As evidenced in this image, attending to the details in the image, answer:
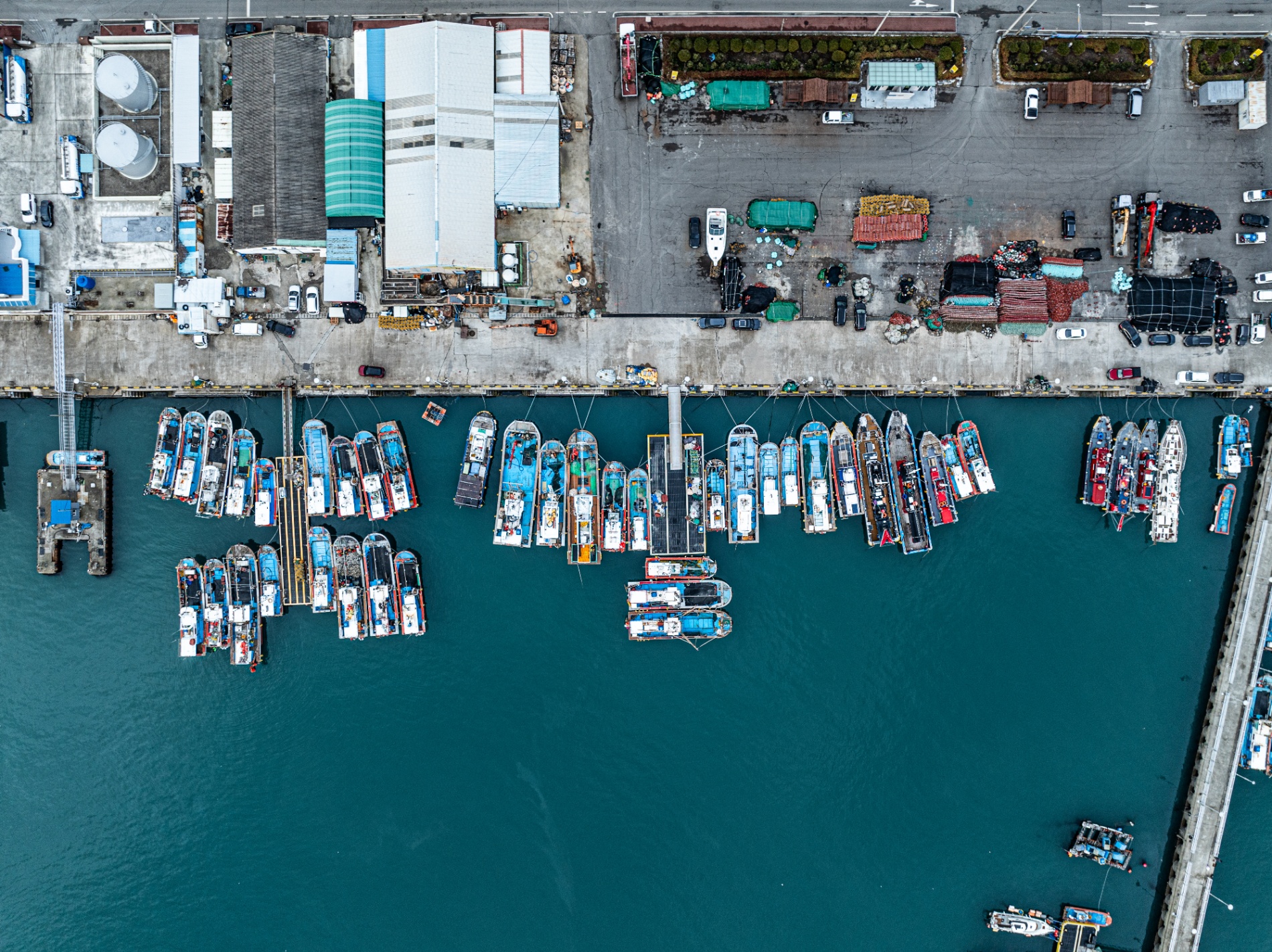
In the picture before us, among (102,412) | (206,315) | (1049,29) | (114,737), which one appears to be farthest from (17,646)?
(1049,29)

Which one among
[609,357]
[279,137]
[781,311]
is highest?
[279,137]

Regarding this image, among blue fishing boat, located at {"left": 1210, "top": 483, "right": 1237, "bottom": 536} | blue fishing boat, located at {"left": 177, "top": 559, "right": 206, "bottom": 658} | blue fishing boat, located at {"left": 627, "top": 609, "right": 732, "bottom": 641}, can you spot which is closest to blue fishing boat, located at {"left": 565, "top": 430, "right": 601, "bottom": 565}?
blue fishing boat, located at {"left": 627, "top": 609, "right": 732, "bottom": 641}

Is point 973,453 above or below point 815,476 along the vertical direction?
above

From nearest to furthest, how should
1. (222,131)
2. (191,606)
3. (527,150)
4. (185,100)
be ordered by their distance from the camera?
(527,150), (185,100), (222,131), (191,606)

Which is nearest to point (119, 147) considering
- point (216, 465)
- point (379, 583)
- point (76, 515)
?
point (216, 465)

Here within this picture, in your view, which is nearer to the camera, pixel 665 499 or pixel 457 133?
pixel 457 133

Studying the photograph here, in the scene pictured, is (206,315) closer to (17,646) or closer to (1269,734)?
(17,646)

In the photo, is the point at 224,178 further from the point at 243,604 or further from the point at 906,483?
the point at 906,483

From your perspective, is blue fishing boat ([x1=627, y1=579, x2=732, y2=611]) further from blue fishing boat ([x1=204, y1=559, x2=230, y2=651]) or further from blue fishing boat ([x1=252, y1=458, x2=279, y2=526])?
blue fishing boat ([x1=204, y1=559, x2=230, y2=651])
